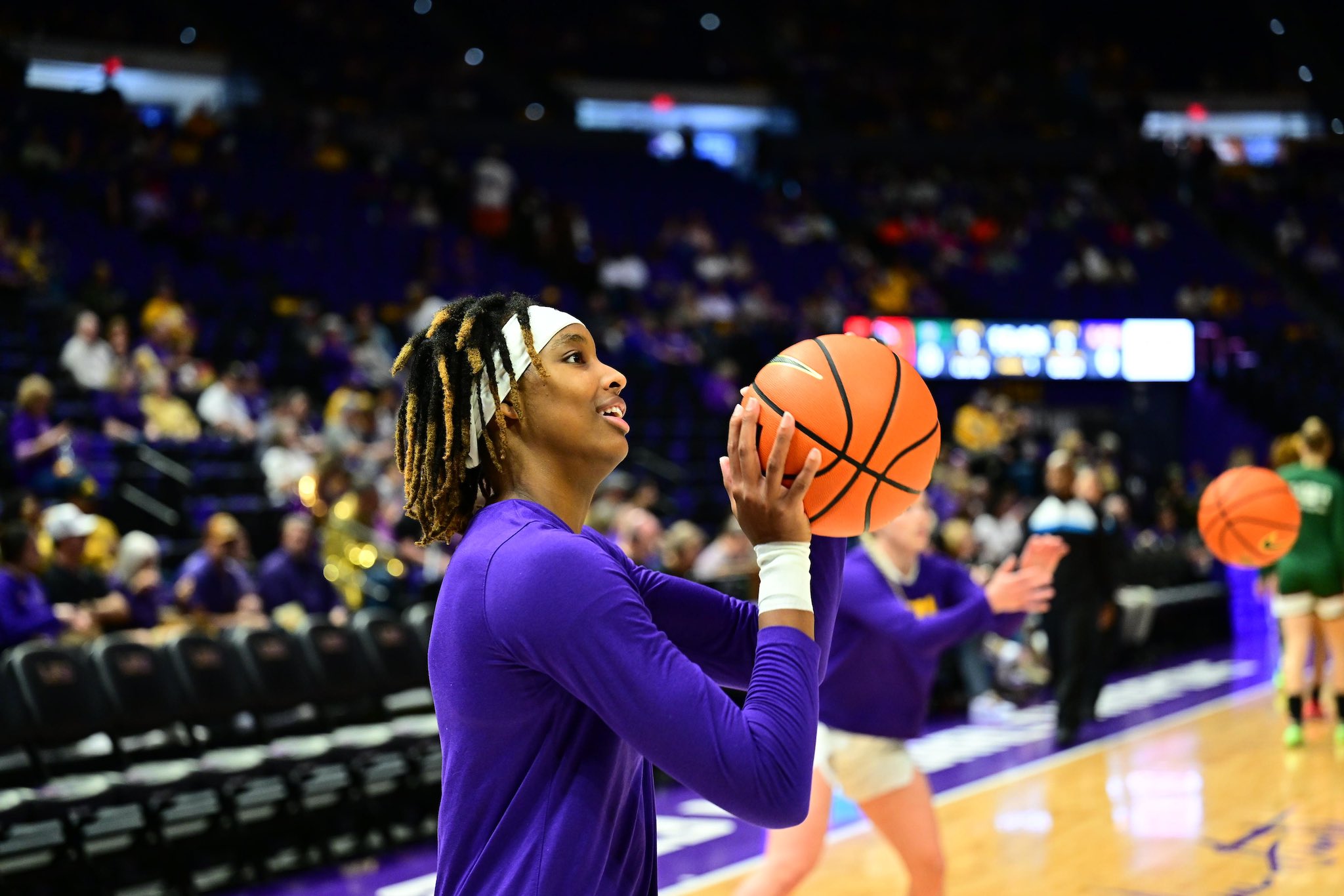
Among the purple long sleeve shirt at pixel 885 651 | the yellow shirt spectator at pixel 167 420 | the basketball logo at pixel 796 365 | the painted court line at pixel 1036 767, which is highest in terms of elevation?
the yellow shirt spectator at pixel 167 420

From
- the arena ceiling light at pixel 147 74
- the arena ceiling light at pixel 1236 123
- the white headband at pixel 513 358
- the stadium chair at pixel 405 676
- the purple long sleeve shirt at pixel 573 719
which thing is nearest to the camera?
the purple long sleeve shirt at pixel 573 719

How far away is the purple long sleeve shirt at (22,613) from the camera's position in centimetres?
577

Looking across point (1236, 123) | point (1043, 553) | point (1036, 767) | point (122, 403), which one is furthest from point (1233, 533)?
point (1236, 123)

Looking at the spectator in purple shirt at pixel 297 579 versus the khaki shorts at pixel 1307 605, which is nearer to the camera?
the spectator in purple shirt at pixel 297 579

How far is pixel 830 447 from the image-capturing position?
1978mm

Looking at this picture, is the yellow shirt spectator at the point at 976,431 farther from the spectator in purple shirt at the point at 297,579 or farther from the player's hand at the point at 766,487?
the player's hand at the point at 766,487

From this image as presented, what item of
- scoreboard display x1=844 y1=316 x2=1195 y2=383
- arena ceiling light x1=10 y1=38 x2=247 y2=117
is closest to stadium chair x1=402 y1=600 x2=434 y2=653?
scoreboard display x1=844 y1=316 x2=1195 y2=383

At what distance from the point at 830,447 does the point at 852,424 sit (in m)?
0.07

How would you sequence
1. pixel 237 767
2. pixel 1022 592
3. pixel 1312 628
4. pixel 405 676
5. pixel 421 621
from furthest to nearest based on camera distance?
pixel 1312 628 < pixel 421 621 < pixel 405 676 < pixel 237 767 < pixel 1022 592

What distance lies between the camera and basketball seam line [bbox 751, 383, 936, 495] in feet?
6.43

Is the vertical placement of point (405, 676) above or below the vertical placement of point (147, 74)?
below

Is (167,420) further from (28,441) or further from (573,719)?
(573,719)

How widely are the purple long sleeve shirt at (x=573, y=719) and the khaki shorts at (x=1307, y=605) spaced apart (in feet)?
22.7

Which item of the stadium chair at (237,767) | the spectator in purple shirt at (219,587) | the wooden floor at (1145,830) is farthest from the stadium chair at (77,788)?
the wooden floor at (1145,830)
